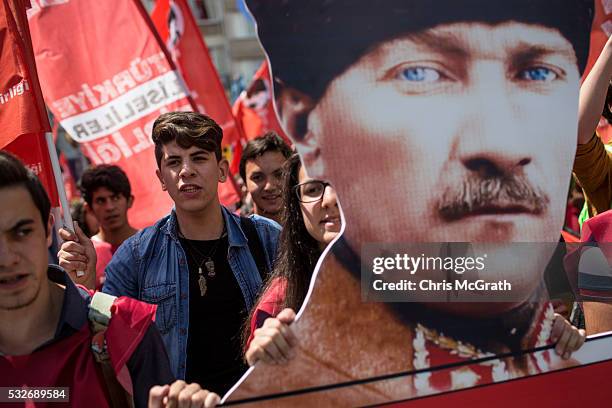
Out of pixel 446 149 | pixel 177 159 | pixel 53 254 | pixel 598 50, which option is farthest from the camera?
pixel 53 254

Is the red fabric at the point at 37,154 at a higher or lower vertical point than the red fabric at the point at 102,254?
higher

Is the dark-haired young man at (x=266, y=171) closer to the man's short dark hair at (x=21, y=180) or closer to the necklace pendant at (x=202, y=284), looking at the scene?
the necklace pendant at (x=202, y=284)

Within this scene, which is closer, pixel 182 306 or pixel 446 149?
pixel 446 149

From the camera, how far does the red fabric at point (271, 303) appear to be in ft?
6.86

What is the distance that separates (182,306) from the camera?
2.44 meters

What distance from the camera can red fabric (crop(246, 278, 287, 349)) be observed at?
2.09m

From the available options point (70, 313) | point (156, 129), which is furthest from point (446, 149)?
point (156, 129)

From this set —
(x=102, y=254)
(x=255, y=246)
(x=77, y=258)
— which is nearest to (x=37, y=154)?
(x=77, y=258)

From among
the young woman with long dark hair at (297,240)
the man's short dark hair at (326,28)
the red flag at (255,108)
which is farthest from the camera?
the red flag at (255,108)

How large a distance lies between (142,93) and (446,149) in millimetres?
3083

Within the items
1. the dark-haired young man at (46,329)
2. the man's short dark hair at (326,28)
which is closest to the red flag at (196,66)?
the dark-haired young man at (46,329)

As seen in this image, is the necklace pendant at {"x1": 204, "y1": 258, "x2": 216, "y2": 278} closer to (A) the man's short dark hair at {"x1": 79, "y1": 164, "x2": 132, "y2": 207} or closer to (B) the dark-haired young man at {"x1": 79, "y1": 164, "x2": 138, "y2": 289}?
(B) the dark-haired young man at {"x1": 79, "y1": 164, "x2": 138, "y2": 289}

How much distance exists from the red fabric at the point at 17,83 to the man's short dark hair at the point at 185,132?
0.37 m

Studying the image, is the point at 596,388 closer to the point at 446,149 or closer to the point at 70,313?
the point at 446,149
